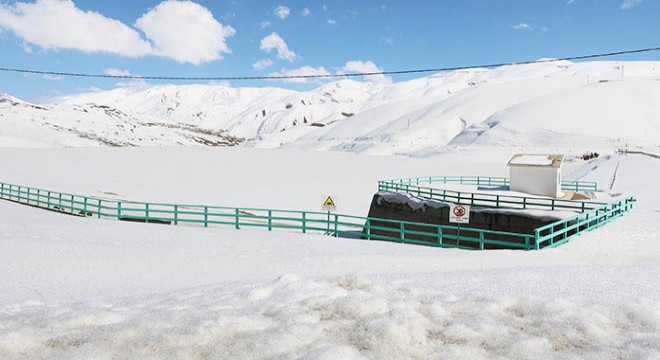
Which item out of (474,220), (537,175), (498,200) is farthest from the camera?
(537,175)

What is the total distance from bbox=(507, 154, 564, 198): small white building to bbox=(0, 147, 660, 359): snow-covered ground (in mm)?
11595

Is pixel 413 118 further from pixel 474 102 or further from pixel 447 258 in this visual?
pixel 447 258

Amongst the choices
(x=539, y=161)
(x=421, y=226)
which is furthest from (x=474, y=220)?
(x=539, y=161)

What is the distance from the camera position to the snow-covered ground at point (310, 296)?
623 centimetres

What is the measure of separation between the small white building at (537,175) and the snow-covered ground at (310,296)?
1160 cm

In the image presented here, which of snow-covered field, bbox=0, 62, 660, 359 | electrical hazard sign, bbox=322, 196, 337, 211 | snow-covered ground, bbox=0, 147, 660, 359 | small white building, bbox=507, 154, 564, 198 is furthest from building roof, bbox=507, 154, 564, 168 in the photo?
electrical hazard sign, bbox=322, 196, 337, 211

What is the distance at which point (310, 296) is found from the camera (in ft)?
27.1

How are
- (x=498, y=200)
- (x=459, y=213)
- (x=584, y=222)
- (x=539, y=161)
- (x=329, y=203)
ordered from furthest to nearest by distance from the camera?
(x=539, y=161) → (x=498, y=200) → (x=329, y=203) → (x=584, y=222) → (x=459, y=213)

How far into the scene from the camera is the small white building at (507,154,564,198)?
106 ft

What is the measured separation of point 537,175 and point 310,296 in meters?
28.7

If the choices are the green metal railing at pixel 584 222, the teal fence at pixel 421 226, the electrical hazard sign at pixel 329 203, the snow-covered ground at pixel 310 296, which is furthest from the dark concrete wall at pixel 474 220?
the snow-covered ground at pixel 310 296

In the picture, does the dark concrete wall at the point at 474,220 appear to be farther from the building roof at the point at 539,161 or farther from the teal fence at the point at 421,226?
the building roof at the point at 539,161

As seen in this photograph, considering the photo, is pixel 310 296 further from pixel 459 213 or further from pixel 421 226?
pixel 421 226

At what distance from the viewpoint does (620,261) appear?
584 inches
